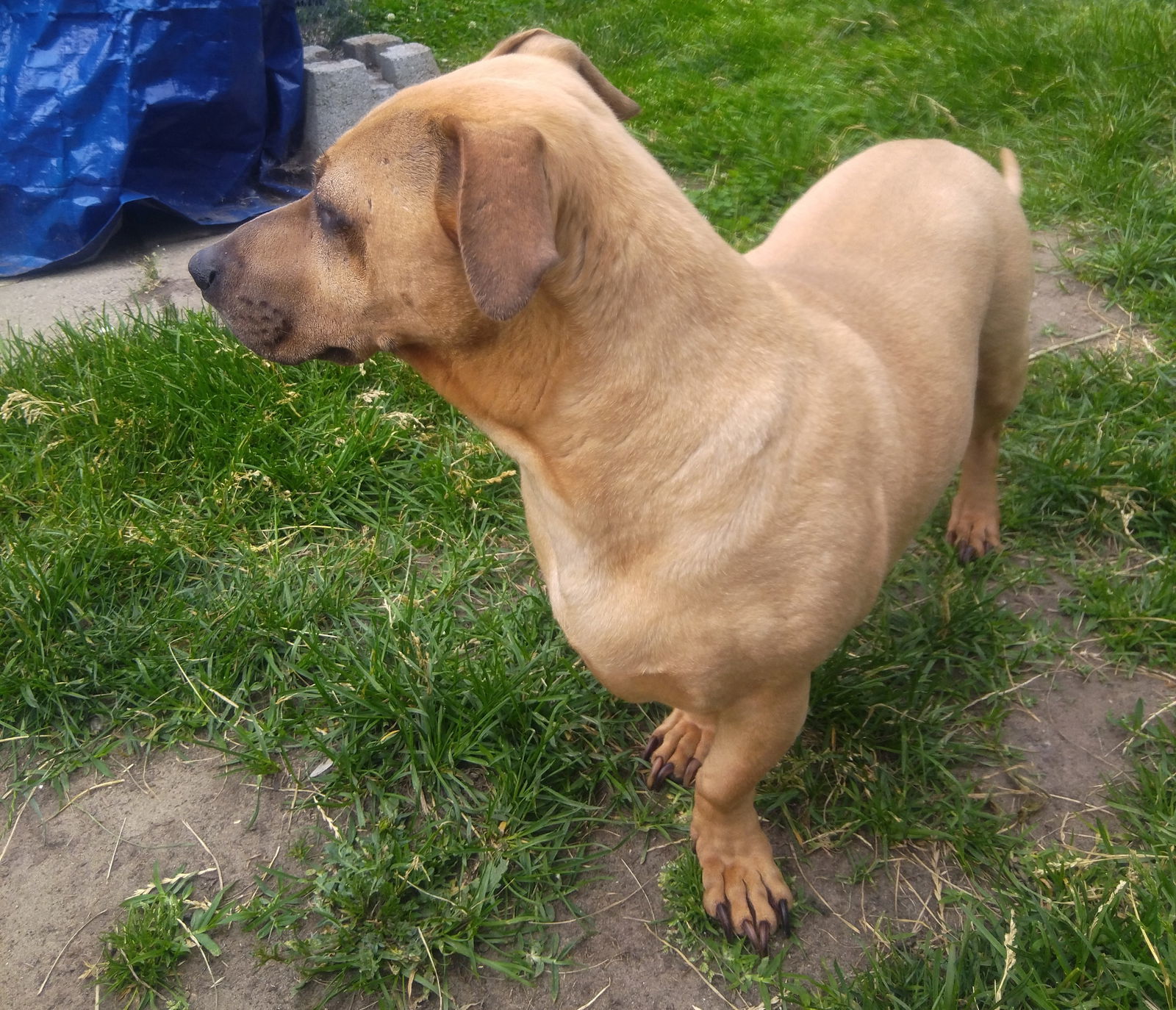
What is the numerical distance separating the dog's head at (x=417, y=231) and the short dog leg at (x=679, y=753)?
4.71ft

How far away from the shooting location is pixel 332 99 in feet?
19.2

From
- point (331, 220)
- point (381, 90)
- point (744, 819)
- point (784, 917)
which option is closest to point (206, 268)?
point (331, 220)

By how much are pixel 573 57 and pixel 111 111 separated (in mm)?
3684

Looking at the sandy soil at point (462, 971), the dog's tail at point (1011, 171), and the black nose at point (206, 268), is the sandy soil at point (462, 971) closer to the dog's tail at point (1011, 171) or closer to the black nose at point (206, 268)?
the black nose at point (206, 268)

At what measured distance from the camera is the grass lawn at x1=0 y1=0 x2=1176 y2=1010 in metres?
2.51

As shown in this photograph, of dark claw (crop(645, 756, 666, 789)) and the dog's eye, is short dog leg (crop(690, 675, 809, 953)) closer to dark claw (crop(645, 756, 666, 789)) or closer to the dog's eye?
dark claw (crop(645, 756, 666, 789))

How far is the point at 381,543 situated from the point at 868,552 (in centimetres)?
199

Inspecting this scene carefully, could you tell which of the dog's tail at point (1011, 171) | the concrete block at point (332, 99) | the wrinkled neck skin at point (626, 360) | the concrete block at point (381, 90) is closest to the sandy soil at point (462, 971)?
the wrinkled neck skin at point (626, 360)

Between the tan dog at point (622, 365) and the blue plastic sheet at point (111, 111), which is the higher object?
the tan dog at point (622, 365)

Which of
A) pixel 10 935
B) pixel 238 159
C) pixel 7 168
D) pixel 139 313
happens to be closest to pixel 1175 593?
pixel 10 935

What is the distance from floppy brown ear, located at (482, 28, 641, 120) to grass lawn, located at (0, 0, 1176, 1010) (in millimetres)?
1617

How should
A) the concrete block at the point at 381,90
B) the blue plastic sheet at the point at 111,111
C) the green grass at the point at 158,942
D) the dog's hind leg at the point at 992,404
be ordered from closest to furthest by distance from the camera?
the green grass at the point at 158,942 → the dog's hind leg at the point at 992,404 → the blue plastic sheet at the point at 111,111 → the concrete block at the point at 381,90

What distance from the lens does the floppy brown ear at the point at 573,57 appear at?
2.37 m

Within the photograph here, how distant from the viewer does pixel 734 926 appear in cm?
255
